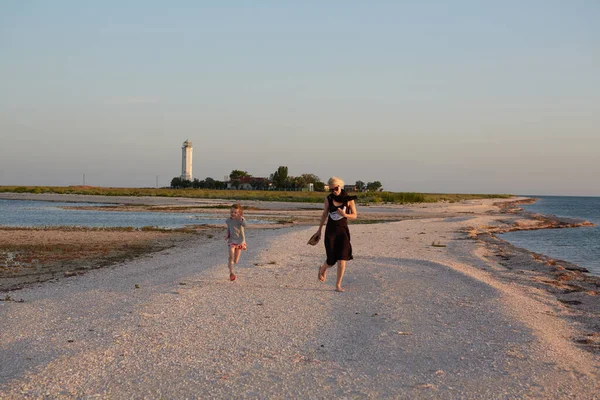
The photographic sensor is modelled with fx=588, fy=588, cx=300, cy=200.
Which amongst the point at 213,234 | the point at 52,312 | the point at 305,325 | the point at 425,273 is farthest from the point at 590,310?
the point at 213,234

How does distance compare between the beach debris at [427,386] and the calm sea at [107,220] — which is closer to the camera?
the beach debris at [427,386]

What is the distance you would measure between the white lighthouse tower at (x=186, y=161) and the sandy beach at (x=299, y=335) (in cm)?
14510

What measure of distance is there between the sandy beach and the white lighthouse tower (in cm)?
14510

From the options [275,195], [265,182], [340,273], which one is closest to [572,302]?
[340,273]

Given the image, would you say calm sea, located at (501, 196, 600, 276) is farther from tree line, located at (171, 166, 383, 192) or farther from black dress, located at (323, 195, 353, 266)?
tree line, located at (171, 166, 383, 192)

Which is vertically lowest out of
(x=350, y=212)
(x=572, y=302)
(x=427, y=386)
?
(x=572, y=302)

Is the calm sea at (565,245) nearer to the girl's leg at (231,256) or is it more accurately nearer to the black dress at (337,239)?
the black dress at (337,239)

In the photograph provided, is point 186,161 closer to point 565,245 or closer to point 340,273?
point 565,245

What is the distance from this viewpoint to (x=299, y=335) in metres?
7.84

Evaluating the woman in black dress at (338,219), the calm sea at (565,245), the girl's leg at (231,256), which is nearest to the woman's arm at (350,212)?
the woman in black dress at (338,219)

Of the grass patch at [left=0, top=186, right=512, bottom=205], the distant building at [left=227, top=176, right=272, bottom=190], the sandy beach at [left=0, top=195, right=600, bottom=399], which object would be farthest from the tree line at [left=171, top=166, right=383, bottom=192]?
the sandy beach at [left=0, top=195, right=600, bottom=399]

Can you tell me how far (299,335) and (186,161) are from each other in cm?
15435

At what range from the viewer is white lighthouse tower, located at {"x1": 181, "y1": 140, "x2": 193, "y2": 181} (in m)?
157

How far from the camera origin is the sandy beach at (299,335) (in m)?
5.86
